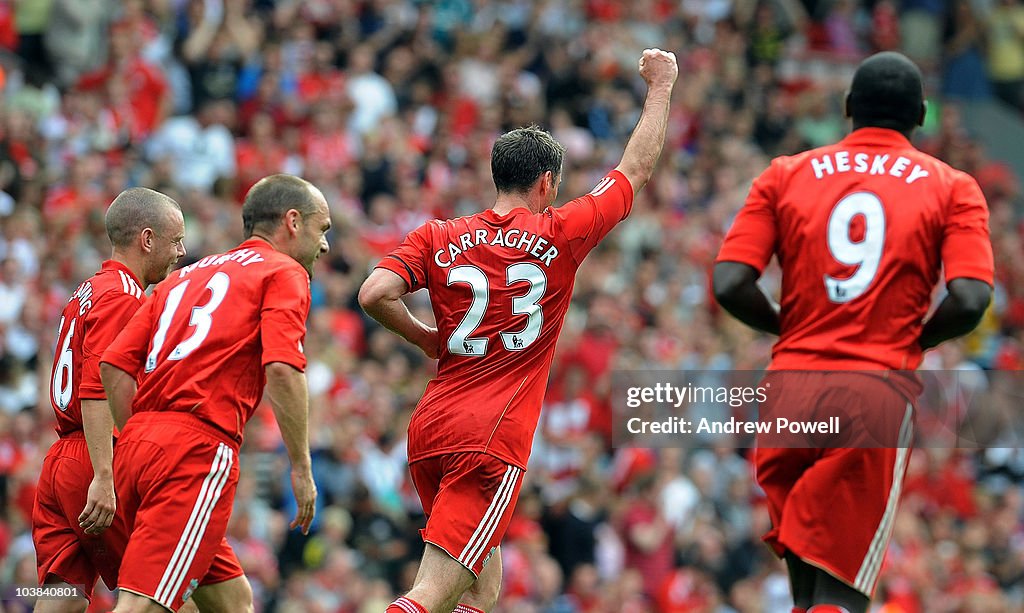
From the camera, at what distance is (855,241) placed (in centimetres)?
648

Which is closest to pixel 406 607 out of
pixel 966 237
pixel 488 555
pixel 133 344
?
pixel 488 555

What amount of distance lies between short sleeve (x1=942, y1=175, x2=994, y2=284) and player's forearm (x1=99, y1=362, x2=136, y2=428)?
3.63 meters

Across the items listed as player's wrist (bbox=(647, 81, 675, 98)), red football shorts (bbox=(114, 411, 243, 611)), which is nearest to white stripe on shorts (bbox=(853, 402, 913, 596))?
player's wrist (bbox=(647, 81, 675, 98))

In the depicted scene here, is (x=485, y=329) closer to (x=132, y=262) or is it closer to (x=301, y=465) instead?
(x=301, y=465)

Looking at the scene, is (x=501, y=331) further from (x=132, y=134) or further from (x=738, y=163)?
(x=738, y=163)

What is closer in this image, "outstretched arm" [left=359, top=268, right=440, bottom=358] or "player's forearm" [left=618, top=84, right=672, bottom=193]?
"outstretched arm" [left=359, top=268, right=440, bottom=358]

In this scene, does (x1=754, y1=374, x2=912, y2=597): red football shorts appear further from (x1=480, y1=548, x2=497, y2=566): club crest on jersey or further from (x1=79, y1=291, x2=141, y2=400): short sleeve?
(x1=79, y1=291, x2=141, y2=400): short sleeve

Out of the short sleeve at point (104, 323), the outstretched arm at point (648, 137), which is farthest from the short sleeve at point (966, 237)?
the short sleeve at point (104, 323)

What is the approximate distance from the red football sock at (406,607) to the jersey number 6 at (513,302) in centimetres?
120

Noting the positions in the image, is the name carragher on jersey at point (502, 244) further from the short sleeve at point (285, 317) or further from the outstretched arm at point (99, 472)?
the outstretched arm at point (99, 472)

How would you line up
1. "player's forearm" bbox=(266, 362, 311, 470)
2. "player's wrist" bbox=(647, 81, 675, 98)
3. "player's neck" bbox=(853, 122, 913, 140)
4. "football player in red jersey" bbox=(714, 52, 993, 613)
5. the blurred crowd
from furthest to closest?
the blurred crowd → "player's wrist" bbox=(647, 81, 675, 98) → "player's forearm" bbox=(266, 362, 311, 470) → "player's neck" bbox=(853, 122, 913, 140) → "football player in red jersey" bbox=(714, 52, 993, 613)

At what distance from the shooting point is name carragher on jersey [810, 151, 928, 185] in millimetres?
6555

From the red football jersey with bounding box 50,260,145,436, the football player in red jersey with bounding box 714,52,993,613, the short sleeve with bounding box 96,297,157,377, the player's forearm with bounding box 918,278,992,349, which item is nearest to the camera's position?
the player's forearm with bounding box 918,278,992,349

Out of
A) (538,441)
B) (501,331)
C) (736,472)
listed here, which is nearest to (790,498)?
(501,331)
